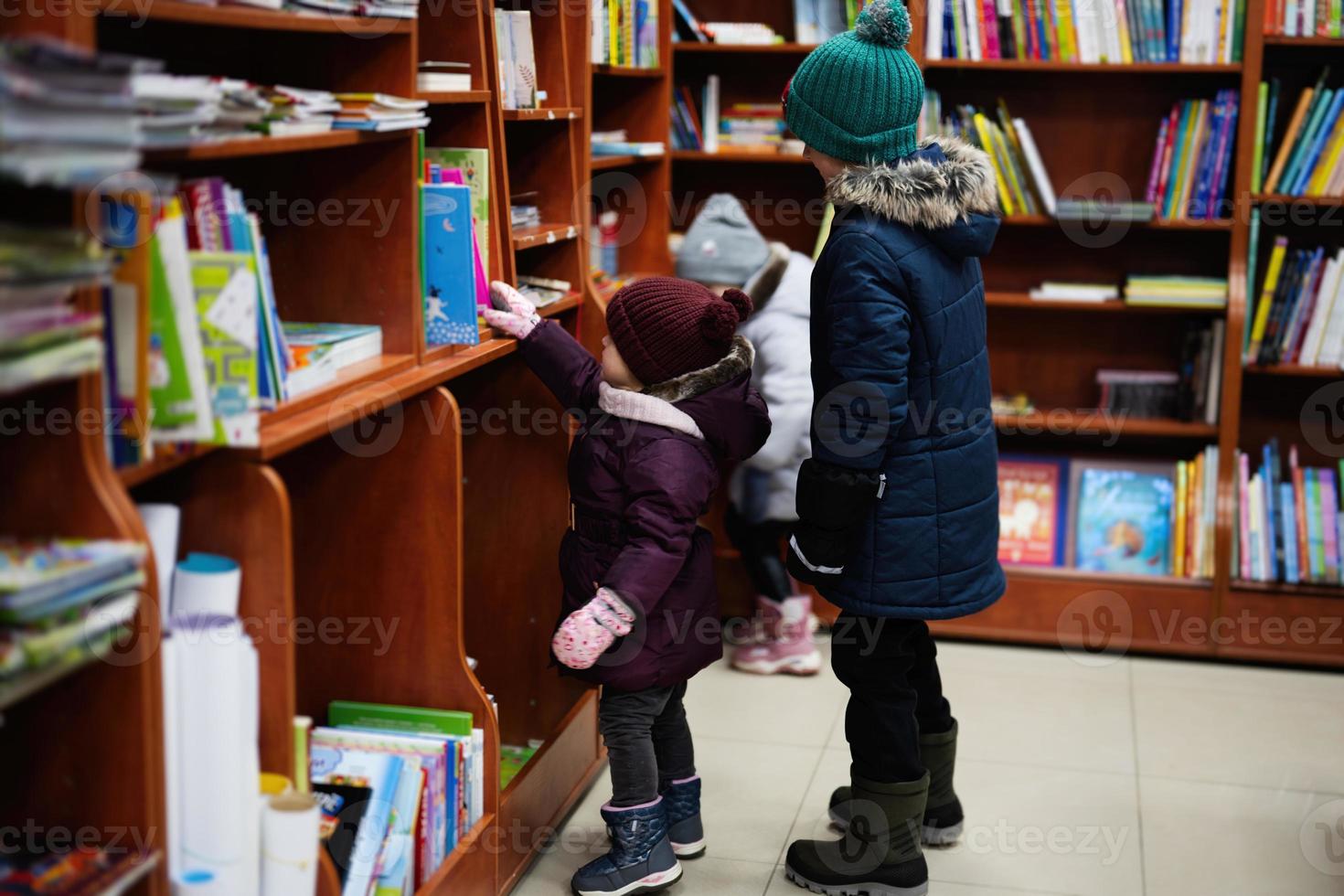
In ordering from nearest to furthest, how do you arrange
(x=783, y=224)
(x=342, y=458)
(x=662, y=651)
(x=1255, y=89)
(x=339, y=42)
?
(x=339, y=42)
(x=342, y=458)
(x=662, y=651)
(x=1255, y=89)
(x=783, y=224)

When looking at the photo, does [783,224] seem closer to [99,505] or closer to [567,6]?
[567,6]

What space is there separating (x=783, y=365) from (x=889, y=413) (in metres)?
1.31

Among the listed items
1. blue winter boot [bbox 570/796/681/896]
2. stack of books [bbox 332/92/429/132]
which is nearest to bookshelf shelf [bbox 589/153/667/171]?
stack of books [bbox 332/92/429/132]

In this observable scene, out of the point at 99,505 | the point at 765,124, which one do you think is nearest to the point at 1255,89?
the point at 765,124

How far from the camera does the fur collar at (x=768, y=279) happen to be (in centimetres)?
362

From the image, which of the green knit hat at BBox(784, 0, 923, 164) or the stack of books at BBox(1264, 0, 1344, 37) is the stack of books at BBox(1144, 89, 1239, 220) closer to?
the stack of books at BBox(1264, 0, 1344, 37)

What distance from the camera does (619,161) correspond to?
3461 mm

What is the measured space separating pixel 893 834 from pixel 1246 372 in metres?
2.12

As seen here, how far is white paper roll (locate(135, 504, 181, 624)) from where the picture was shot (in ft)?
5.15

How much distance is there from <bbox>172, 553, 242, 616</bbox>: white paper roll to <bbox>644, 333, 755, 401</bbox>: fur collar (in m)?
0.96

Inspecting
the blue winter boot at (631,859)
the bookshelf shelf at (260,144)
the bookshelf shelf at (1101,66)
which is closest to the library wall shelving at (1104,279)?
the bookshelf shelf at (1101,66)

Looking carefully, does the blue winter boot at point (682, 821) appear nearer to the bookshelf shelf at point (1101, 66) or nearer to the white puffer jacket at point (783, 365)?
the white puffer jacket at point (783, 365)

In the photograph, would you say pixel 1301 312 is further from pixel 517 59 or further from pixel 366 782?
pixel 366 782

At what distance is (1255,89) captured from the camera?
371 cm
